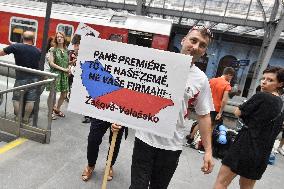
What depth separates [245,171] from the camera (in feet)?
10.3

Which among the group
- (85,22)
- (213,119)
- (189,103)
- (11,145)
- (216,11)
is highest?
(216,11)

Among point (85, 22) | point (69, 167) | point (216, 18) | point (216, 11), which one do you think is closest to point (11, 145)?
point (69, 167)

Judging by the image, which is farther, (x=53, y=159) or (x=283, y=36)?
(x=283, y=36)

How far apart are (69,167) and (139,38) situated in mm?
9579

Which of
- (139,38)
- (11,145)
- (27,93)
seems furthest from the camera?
(139,38)

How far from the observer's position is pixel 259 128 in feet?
10.2

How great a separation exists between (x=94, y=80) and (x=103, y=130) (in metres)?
1.20

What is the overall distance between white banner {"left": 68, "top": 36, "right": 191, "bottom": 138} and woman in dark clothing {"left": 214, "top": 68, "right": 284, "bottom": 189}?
1210 millimetres

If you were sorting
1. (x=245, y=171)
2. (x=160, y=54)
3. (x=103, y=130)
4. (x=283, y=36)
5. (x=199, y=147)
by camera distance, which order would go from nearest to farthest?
1. (x=160, y=54)
2. (x=245, y=171)
3. (x=103, y=130)
4. (x=199, y=147)
5. (x=283, y=36)

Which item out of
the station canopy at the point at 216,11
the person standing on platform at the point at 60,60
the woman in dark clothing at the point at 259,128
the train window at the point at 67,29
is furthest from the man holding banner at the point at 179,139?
the station canopy at the point at 216,11

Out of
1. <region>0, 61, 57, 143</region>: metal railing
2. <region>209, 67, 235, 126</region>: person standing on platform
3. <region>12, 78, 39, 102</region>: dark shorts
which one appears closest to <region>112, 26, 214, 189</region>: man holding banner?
<region>0, 61, 57, 143</region>: metal railing

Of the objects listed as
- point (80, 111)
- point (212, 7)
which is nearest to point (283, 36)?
point (212, 7)

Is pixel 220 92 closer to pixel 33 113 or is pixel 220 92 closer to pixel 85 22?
pixel 33 113

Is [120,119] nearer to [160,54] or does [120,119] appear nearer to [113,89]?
[113,89]
